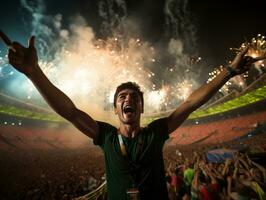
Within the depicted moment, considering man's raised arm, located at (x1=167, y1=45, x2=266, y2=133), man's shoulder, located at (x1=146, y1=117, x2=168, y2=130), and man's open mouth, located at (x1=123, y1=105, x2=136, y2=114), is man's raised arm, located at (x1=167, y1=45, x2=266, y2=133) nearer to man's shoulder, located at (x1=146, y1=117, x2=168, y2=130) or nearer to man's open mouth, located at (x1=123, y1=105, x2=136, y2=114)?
man's shoulder, located at (x1=146, y1=117, x2=168, y2=130)

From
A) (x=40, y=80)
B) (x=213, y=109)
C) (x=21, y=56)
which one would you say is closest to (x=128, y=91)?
(x=40, y=80)

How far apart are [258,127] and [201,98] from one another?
110 ft

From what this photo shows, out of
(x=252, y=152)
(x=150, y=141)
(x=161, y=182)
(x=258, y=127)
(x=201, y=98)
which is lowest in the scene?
(x=161, y=182)

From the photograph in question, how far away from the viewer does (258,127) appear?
31688 mm

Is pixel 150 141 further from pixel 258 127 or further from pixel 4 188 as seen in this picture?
pixel 258 127

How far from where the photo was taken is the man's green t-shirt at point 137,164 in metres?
1.95

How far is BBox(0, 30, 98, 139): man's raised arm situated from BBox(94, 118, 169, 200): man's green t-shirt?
250 millimetres

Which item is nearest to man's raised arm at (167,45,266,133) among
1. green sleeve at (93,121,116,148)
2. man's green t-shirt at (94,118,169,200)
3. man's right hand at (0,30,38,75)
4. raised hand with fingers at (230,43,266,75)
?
raised hand with fingers at (230,43,266,75)

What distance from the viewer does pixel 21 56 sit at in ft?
6.09

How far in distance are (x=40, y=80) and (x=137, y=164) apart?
3.45 ft

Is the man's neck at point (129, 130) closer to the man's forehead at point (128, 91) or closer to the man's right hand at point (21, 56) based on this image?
the man's forehead at point (128, 91)

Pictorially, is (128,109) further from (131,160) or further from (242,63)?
(242,63)

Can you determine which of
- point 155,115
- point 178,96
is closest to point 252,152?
point 155,115

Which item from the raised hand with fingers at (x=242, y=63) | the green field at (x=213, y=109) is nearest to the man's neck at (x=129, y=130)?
the raised hand with fingers at (x=242, y=63)
